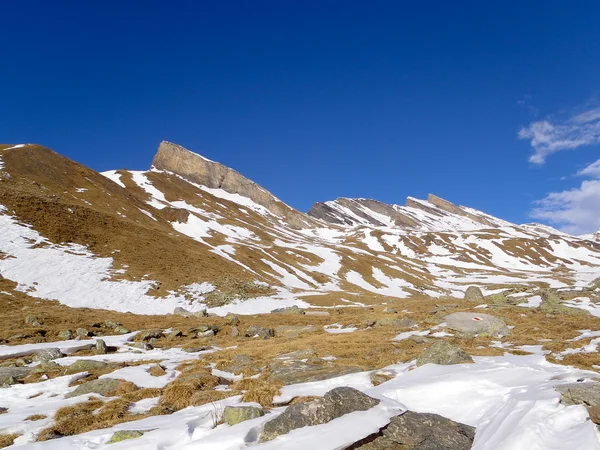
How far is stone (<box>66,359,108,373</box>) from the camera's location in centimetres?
1591

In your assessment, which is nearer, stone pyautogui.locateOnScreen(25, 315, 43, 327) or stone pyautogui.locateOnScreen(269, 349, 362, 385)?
stone pyautogui.locateOnScreen(269, 349, 362, 385)

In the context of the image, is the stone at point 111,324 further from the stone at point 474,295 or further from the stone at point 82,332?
the stone at point 474,295

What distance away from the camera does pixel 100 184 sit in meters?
93.8

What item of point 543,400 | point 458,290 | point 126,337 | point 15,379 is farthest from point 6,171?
point 458,290

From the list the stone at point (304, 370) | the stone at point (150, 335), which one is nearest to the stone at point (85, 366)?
the stone at point (150, 335)

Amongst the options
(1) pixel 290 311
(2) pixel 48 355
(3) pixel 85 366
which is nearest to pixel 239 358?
(3) pixel 85 366

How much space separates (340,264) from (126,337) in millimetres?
72358

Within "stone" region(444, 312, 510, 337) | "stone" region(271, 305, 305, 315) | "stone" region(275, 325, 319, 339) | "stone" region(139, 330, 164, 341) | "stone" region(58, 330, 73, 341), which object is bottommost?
"stone" region(58, 330, 73, 341)

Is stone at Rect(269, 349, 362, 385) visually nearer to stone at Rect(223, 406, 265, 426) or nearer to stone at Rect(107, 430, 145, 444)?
stone at Rect(223, 406, 265, 426)

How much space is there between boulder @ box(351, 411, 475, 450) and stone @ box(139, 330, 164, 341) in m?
21.3

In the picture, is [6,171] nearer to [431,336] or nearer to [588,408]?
[431,336]

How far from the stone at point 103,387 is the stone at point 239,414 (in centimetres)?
634

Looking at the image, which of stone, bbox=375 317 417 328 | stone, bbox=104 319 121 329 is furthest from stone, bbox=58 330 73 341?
stone, bbox=375 317 417 328

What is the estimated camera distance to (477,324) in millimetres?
21938
